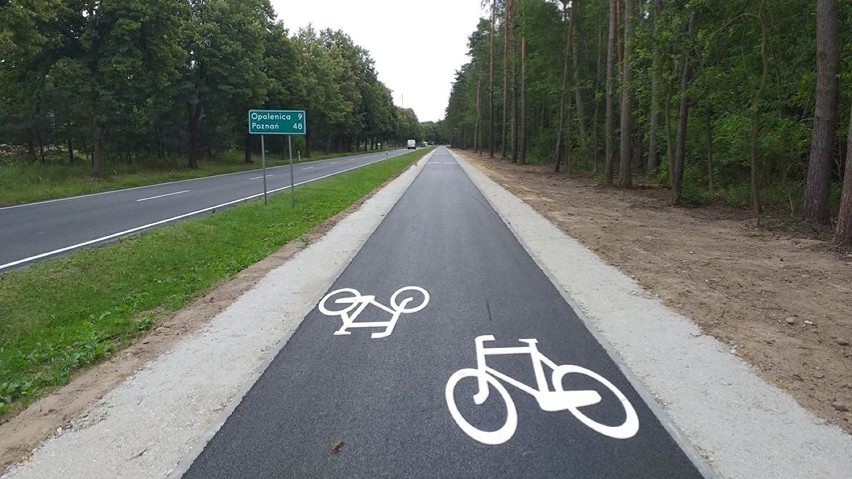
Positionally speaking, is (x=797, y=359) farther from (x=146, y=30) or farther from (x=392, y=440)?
(x=146, y=30)

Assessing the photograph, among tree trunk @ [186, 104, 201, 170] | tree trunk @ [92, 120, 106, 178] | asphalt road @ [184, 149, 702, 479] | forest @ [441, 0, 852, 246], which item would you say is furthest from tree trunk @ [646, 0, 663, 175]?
tree trunk @ [186, 104, 201, 170]

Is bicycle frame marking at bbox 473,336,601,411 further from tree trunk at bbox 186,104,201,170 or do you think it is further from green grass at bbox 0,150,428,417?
tree trunk at bbox 186,104,201,170

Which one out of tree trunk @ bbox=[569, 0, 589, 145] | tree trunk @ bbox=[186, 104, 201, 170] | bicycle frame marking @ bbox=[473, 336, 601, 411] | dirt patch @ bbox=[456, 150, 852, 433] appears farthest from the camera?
tree trunk @ bbox=[186, 104, 201, 170]

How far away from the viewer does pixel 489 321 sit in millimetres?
5777

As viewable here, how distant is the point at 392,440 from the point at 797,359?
364 centimetres

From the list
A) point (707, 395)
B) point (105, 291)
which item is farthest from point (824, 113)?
point (105, 291)

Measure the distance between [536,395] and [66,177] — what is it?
2721cm

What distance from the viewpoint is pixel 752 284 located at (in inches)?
286

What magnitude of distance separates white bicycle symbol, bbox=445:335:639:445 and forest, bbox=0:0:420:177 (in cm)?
1947

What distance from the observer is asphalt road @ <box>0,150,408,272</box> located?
10.2 metres

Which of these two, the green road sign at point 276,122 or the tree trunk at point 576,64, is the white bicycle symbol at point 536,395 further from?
the tree trunk at point 576,64

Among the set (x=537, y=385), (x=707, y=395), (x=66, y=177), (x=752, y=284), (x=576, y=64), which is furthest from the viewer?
(x=576, y=64)

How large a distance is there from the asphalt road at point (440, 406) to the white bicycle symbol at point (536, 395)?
14 millimetres

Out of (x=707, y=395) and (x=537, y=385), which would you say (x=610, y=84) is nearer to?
(x=707, y=395)
